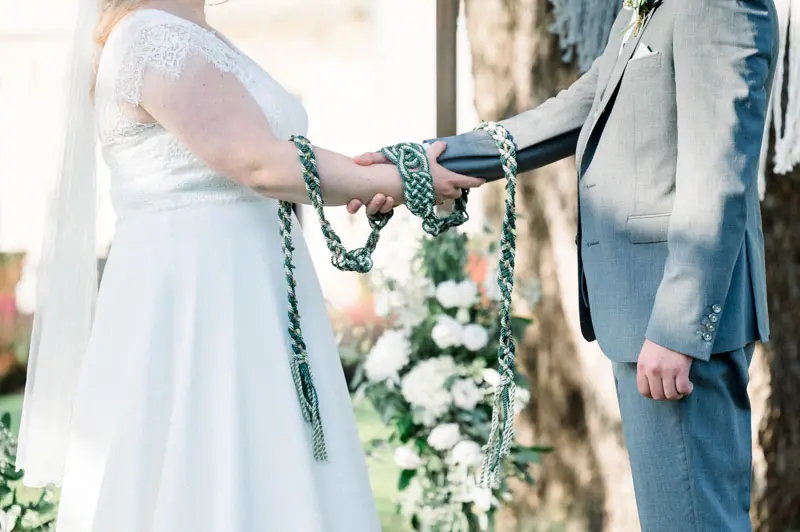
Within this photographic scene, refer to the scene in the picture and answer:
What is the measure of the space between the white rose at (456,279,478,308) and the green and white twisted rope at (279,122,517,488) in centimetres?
100

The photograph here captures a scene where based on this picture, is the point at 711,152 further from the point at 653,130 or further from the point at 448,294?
the point at 448,294

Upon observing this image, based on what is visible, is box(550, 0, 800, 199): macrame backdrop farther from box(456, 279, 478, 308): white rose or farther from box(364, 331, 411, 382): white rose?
Result: box(364, 331, 411, 382): white rose

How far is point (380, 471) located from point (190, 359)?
368cm

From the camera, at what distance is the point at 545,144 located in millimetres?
2215

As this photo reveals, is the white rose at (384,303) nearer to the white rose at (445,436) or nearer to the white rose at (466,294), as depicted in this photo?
the white rose at (466,294)

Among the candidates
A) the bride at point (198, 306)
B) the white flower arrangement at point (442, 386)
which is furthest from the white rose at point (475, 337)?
the bride at point (198, 306)

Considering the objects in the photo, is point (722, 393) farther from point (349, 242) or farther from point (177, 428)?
point (349, 242)

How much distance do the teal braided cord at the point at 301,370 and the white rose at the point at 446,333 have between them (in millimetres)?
1126

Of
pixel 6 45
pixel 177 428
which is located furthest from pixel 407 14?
pixel 177 428

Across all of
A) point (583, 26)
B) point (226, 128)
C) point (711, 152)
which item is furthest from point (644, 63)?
point (583, 26)

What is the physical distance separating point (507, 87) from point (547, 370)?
1055 millimetres

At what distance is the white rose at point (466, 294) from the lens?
315 centimetres

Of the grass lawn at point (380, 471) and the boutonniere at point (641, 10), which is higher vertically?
the boutonniere at point (641, 10)

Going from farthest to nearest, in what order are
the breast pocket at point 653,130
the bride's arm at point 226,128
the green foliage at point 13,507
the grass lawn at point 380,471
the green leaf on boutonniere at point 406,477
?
the grass lawn at point 380,471
the green leaf on boutonniere at point 406,477
the green foliage at point 13,507
the bride's arm at point 226,128
the breast pocket at point 653,130
